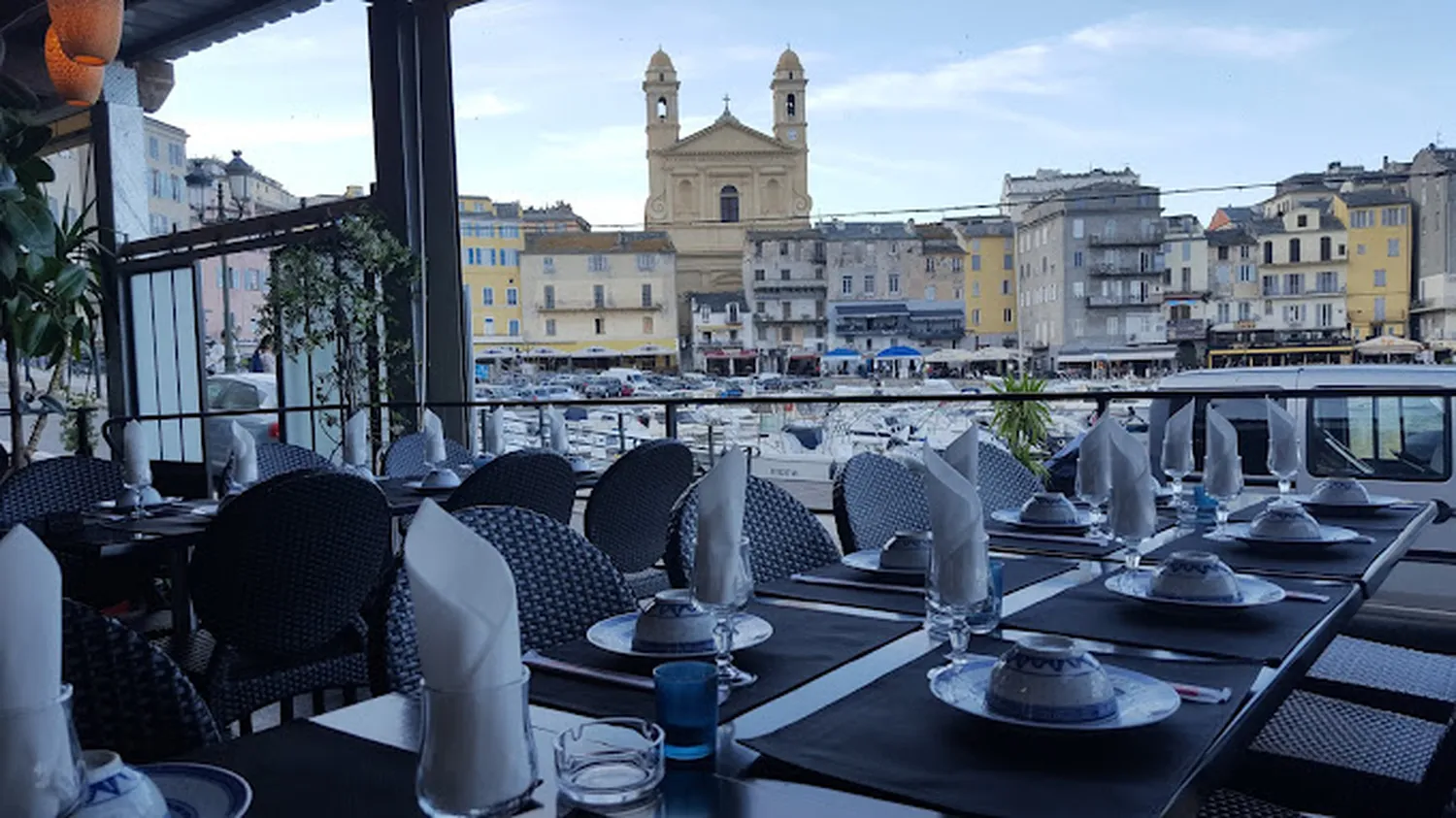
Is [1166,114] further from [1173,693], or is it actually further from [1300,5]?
[1173,693]

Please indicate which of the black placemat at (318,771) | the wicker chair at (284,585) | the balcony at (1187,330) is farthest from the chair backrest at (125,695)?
the balcony at (1187,330)

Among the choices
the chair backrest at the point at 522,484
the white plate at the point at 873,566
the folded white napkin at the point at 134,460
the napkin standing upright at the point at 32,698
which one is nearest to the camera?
the napkin standing upright at the point at 32,698

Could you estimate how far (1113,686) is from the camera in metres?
1.05

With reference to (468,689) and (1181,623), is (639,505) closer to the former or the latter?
(1181,623)

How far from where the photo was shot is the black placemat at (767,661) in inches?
43.1

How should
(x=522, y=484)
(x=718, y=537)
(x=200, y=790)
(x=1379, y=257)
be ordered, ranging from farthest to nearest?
(x=1379, y=257)
(x=522, y=484)
(x=718, y=537)
(x=200, y=790)

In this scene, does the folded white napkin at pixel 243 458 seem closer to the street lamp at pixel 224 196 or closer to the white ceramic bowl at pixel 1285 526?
the white ceramic bowl at pixel 1285 526

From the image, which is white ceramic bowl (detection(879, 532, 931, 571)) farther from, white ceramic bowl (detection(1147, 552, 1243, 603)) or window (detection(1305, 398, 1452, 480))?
window (detection(1305, 398, 1452, 480))

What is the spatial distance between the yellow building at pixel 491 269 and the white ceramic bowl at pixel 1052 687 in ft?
19.2

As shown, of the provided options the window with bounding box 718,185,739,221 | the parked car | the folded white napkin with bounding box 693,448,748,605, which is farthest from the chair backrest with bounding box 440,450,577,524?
the window with bounding box 718,185,739,221

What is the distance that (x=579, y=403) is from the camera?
4.14 metres

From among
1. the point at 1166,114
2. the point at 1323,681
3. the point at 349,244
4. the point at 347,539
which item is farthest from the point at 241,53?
the point at 1166,114

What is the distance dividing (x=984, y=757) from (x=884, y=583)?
77 cm

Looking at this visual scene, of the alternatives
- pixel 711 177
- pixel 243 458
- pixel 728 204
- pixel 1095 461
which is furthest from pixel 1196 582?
pixel 711 177
